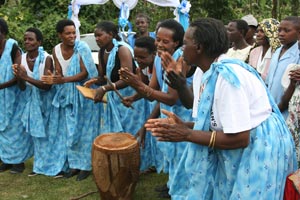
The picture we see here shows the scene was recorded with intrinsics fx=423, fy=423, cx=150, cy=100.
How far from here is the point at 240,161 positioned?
2.29 metres

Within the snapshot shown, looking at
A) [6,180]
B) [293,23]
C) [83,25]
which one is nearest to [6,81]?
[6,180]

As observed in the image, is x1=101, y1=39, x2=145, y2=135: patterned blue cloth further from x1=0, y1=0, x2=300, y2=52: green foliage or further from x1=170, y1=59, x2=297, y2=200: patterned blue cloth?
x1=0, y1=0, x2=300, y2=52: green foliage

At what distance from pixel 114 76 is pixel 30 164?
1.81m

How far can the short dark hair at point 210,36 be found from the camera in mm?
2320

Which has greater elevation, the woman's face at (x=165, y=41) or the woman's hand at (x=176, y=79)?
the woman's face at (x=165, y=41)

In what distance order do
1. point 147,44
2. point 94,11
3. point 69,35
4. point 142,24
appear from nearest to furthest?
point 147,44
point 69,35
point 142,24
point 94,11

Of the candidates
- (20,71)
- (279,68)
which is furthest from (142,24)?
(279,68)

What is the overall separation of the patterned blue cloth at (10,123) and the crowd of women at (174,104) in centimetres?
1

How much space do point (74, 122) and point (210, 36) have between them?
2925mm

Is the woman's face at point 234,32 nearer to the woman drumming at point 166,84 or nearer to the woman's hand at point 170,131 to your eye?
the woman drumming at point 166,84

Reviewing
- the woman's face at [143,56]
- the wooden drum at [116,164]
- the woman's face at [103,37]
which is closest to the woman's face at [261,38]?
the woman's face at [143,56]

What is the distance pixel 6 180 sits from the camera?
4910mm

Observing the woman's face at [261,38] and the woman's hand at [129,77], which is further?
the woman's face at [261,38]

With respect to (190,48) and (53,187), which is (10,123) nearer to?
(53,187)
